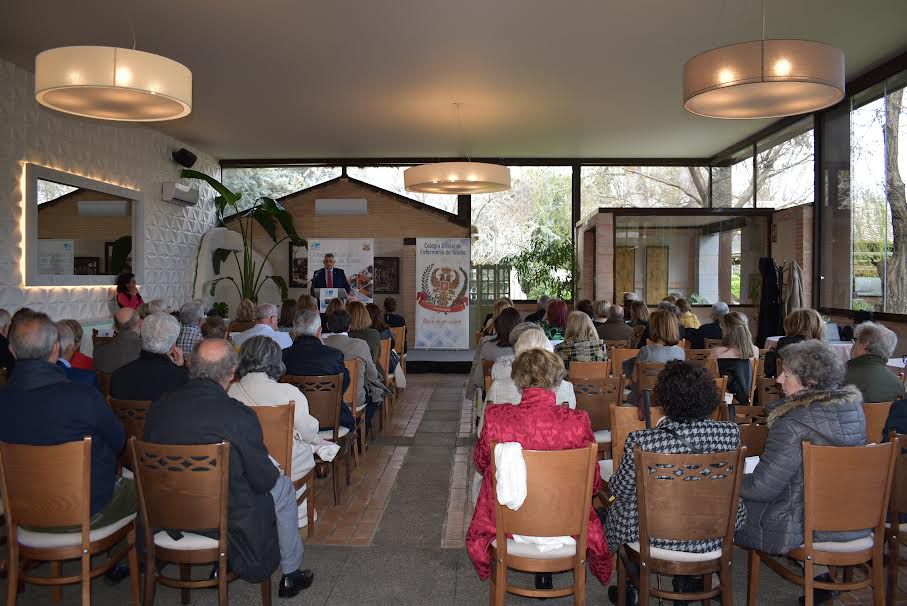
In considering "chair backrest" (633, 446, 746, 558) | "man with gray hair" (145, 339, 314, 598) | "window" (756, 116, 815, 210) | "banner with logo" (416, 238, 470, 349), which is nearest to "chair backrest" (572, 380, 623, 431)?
"chair backrest" (633, 446, 746, 558)

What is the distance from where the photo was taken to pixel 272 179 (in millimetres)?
13609

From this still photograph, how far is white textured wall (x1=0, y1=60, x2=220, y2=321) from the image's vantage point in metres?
7.26

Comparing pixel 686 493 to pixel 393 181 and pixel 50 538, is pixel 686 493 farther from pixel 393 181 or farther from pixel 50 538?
pixel 393 181

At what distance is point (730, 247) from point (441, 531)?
8626mm

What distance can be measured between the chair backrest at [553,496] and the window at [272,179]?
38.5ft

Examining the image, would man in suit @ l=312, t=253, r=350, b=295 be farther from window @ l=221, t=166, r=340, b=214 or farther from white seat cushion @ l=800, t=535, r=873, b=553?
white seat cushion @ l=800, t=535, r=873, b=553

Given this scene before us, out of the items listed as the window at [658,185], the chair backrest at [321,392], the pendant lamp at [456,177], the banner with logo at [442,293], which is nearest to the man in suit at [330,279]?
the banner with logo at [442,293]

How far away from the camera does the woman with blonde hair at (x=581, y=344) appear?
5.21 m

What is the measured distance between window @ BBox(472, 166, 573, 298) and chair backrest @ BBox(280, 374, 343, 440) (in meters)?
9.29

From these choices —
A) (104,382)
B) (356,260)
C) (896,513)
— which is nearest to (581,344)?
(896,513)

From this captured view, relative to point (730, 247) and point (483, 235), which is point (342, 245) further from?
point (730, 247)

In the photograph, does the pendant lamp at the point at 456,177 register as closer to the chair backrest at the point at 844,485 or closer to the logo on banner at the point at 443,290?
the logo on banner at the point at 443,290

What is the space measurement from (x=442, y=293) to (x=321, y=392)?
304 inches

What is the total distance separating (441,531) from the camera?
390 centimetres
